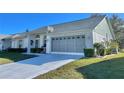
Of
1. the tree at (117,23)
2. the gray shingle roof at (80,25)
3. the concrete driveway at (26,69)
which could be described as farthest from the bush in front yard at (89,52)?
the tree at (117,23)

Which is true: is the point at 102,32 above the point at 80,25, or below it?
below

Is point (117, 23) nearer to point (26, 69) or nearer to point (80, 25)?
point (80, 25)

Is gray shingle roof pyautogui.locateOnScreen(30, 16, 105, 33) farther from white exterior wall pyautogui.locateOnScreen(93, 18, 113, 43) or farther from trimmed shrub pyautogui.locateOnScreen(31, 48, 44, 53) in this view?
trimmed shrub pyautogui.locateOnScreen(31, 48, 44, 53)

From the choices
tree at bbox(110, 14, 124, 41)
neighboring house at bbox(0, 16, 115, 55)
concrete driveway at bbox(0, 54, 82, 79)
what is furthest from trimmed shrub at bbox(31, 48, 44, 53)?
tree at bbox(110, 14, 124, 41)

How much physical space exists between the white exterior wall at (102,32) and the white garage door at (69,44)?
154cm

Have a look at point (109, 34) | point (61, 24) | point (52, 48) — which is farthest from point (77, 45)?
point (109, 34)

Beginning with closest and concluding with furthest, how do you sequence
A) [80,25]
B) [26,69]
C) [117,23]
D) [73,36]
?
1. [26,69]
2. [73,36]
3. [80,25]
4. [117,23]

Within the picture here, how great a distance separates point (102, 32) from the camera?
19734 millimetres

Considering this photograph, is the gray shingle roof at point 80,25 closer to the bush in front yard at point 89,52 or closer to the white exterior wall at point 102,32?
the white exterior wall at point 102,32

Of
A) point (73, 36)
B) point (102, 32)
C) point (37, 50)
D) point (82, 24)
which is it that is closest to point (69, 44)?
point (73, 36)

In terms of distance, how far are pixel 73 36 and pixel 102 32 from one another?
4.33 meters
